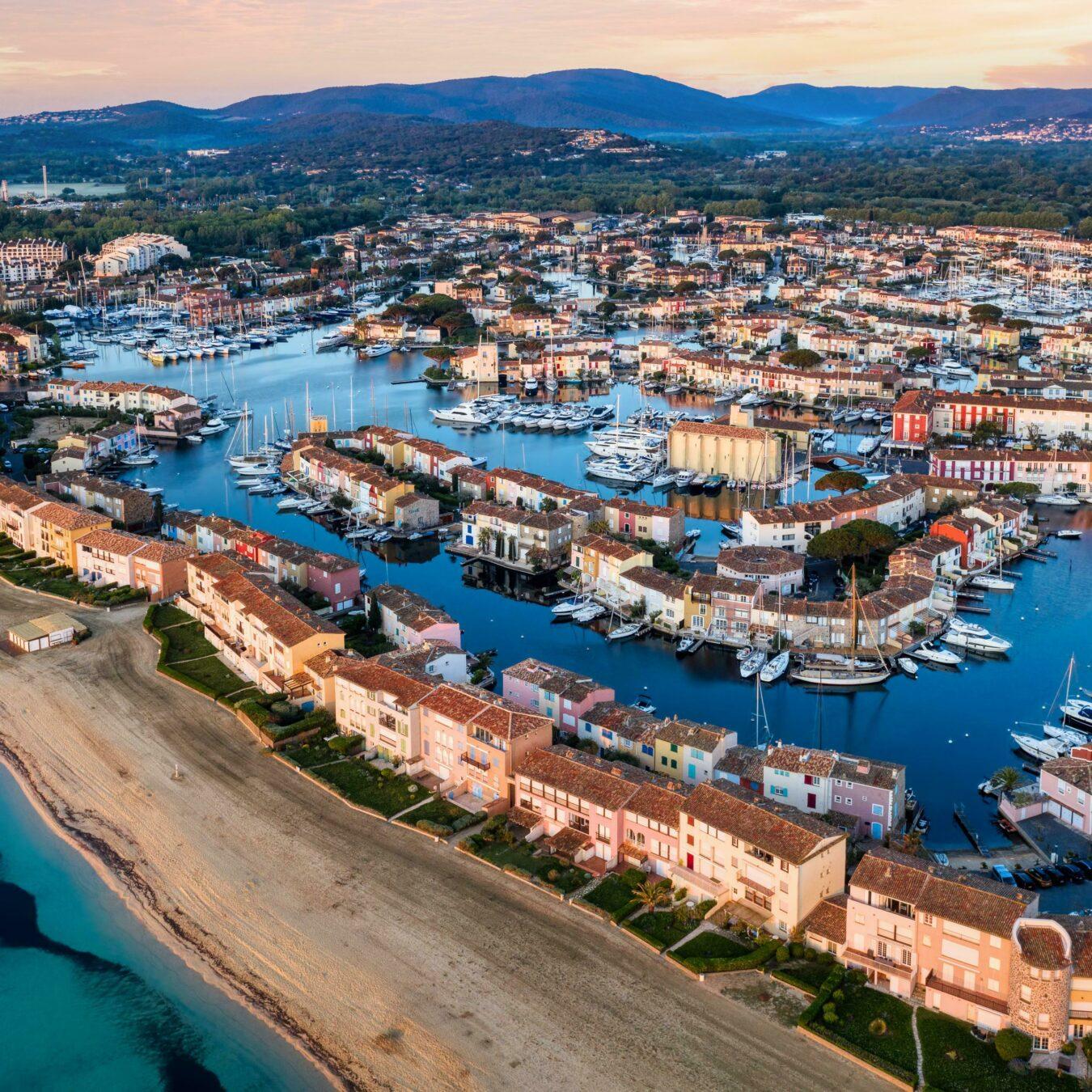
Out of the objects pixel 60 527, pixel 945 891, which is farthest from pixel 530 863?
pixel 60 527

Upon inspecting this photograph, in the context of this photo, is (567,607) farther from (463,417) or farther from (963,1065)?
(463,417)

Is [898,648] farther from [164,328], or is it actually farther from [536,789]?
[164,328]

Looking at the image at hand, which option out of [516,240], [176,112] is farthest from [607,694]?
[176,112]

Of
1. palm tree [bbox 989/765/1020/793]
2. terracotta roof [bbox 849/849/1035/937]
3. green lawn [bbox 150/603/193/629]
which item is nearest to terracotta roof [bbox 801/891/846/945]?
terracotta roof [bbox 849/849/1035/937]

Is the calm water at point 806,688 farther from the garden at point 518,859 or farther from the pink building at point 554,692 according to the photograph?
the garden at point 518,859

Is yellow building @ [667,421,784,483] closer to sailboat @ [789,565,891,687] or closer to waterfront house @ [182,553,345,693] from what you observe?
sailboat @ [789,565,891,687]

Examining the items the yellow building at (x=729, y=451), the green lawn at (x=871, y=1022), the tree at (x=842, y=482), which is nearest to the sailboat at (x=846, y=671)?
the green lawn at (x=871, y=1022)
